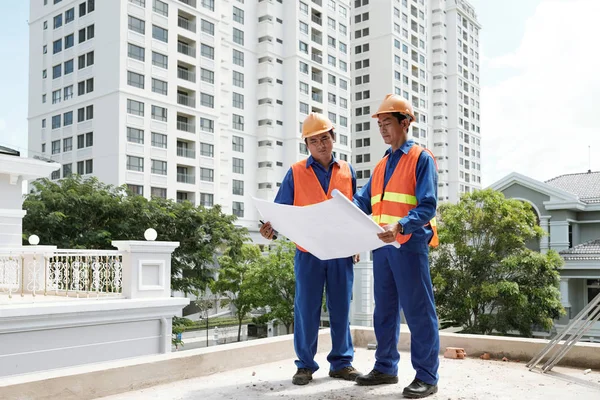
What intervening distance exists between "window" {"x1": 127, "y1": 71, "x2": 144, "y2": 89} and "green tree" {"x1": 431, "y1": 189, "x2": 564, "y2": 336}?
62.5ft

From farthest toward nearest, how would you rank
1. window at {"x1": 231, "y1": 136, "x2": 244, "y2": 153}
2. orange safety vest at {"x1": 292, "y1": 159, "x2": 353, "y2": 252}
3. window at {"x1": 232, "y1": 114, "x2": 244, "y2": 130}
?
window at {"x1": 232, "y1": 114, "x2": 244, "y2": 130} < window at {"x1": 231, "y1": 136, "x2": 244, "y2": 153} < orange safety vest at {"x1": 292, "y1": 159, "x2": 353, "y2": 252}

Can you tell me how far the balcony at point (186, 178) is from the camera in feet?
112

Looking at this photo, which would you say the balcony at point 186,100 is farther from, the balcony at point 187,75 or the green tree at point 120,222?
the green tree at point 120,222

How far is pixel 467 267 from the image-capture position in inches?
729

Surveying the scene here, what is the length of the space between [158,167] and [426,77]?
33.8 metres

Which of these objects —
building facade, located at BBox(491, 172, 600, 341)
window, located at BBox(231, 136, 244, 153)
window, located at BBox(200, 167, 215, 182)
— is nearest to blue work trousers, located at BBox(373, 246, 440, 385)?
building facade, located at BBox(491, 172, 600, 341)

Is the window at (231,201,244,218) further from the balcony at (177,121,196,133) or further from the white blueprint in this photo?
the white blueprint

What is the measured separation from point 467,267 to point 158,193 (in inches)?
752

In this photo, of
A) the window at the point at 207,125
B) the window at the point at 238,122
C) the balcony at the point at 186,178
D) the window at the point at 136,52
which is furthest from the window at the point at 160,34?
the window at the point at 238,122

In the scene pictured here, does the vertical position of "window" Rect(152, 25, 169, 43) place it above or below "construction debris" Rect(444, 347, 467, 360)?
above

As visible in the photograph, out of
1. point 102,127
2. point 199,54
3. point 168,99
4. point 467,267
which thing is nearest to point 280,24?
point 199,54

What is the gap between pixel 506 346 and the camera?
16.0 ft

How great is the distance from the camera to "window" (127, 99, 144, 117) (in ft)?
103

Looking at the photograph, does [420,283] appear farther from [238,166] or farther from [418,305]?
[238,166]
